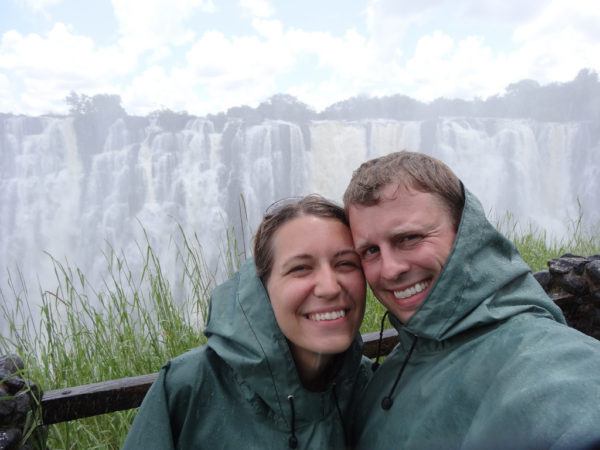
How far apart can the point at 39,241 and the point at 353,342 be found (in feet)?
47.2

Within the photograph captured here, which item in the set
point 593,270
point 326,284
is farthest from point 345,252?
point 593,270

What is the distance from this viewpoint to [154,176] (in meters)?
14.4

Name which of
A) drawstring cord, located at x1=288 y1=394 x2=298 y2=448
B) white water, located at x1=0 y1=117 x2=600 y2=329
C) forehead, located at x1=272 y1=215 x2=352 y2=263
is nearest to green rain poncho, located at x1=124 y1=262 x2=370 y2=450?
drawstring cord, located at x1=288 y1=394 x2=298 y2=448

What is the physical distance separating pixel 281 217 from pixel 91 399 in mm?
774

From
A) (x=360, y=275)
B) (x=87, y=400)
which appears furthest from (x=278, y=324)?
(x=87, y=400)

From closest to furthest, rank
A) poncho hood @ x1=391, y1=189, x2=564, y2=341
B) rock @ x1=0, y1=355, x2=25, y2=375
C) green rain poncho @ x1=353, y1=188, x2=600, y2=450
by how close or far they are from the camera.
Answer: green rain poncho @ x1=353, y1=188, x2=600, y2=450, poncho hood @ x1=391, y1=189, x2=564, y2=341, rock @ x1=0, y1=355, x2=25, y2=375

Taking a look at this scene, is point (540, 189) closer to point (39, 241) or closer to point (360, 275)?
point (39, 241)

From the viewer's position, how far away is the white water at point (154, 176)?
13930mm

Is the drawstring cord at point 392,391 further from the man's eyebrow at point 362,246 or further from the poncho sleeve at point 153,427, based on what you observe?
the poncho sleeve at point 153,427

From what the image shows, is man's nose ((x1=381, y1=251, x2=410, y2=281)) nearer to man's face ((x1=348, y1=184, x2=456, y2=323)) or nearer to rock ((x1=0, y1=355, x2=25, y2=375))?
man's face ((x1=348, y1=184, x2=456, y2=323))

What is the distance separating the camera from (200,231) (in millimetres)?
14742

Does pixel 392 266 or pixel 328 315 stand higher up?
pixel 392 266

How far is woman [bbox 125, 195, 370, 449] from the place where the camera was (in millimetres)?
1269

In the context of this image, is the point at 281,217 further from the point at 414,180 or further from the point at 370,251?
the point at 414,180
